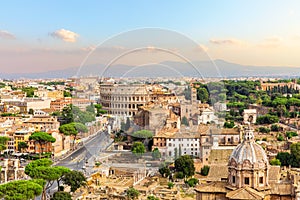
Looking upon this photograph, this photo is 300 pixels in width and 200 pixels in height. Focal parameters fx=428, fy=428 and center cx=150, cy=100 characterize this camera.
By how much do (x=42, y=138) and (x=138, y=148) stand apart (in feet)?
22.0

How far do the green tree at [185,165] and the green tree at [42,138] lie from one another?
5.83 metres

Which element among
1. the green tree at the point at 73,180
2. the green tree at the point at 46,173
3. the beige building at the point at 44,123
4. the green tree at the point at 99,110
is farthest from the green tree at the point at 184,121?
the beige building at the point at 44,123

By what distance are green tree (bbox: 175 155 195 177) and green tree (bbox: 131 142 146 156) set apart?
150cm

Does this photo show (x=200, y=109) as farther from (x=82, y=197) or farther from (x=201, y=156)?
(x=82, y=197)

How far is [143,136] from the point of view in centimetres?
778

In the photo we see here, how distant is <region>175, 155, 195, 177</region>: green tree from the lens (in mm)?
10336

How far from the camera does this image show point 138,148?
28.9ft

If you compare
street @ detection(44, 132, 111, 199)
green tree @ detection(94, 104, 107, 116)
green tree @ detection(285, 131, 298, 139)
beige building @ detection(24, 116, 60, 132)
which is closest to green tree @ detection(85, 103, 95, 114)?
green tree @ detection(94, 104, 107, 116)

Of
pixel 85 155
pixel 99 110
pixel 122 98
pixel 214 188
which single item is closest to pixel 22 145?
pixel 85 155

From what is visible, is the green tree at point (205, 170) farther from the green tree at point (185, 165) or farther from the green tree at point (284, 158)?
the green tree at point (284, 158)

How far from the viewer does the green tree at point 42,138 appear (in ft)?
47.8

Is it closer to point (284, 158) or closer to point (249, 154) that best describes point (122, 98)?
point (249, 154)

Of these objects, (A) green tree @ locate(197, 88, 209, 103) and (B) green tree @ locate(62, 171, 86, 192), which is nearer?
(A) green tree @ locate(197, 88, 209, 103)

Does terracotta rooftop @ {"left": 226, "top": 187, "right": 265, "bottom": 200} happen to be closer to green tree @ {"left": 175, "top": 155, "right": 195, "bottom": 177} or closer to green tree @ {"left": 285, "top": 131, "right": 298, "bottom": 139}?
green tree @ {"left": 175, "top": 155, "right": 195, "bottom": 177}
